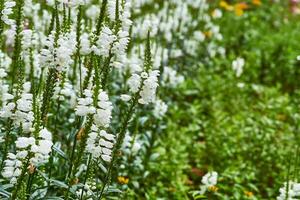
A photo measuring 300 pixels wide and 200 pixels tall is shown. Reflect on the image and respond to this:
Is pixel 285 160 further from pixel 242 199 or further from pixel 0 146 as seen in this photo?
pixel 0 146

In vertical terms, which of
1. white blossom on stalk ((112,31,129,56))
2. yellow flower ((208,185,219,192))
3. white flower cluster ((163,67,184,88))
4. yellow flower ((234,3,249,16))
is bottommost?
yellow flower ((208,185,219,192))

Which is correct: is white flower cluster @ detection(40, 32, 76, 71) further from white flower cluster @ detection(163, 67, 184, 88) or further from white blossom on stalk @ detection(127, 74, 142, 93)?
white flower cluster @ detection(163, 67, 184, 88)

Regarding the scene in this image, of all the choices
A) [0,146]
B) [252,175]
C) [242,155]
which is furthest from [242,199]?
[0,146]

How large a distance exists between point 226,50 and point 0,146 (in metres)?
5.84

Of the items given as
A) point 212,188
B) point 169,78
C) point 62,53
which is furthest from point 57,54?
point 169,78

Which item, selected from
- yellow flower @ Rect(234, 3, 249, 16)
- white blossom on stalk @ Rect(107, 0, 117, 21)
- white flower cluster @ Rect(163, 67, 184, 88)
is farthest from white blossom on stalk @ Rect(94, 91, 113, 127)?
yellow flower @ Rect(234, 3, 249, 16)

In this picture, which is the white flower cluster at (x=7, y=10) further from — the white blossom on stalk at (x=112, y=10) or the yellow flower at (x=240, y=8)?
the yellow flower at (x=240, y=8)

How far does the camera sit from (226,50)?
30.4 ft

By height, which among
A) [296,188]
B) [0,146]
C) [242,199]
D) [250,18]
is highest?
[250,18]

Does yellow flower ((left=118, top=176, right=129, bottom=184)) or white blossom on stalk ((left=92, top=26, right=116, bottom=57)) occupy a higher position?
white blossom on stalk ((left=92, top=26, right=116, bottom=57))

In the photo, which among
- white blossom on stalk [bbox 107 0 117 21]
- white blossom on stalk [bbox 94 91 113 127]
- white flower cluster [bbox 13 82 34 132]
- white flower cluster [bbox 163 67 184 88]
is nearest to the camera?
white blossom on stalk [bbox 94 91 113 127]

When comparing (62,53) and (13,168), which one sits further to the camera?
(62,53)

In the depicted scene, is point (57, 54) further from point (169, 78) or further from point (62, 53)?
point (169, 78)

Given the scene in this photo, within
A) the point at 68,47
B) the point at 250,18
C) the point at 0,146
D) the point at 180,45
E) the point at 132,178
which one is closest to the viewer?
the point at 68,47
